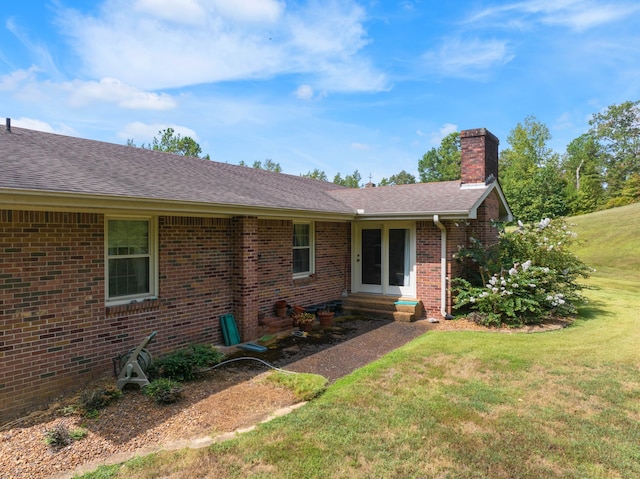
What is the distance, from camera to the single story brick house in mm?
4918

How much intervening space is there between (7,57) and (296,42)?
8.63 m

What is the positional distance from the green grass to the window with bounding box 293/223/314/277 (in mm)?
3740

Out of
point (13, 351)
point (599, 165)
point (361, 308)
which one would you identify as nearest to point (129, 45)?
point (13, 351)

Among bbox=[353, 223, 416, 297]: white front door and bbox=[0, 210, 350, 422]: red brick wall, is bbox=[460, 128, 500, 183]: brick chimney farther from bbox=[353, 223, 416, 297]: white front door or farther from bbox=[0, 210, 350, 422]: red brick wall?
bbox=[0, 210, 350, 422]: red brick wall

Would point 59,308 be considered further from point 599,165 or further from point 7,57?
point 599,165

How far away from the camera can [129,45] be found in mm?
10453

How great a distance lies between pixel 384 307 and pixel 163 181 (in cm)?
622

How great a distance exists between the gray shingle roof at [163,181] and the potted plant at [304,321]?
236 centimetres

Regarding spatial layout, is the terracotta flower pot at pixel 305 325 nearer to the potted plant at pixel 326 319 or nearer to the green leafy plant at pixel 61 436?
the potted plant at pixel 326 319

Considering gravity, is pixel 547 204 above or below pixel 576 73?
below

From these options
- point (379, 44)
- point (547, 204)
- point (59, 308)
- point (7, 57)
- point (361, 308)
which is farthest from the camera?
point (547, 204)

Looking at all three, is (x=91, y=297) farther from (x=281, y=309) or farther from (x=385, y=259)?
(x=385, y=259)

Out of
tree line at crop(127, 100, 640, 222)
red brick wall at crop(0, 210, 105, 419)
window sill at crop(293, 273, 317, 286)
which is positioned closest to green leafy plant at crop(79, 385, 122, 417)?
red brick wall at crop(0, 210, 105, 419)

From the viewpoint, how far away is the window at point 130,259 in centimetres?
604
